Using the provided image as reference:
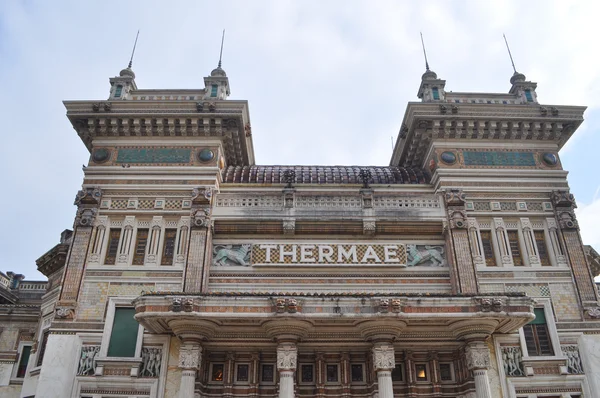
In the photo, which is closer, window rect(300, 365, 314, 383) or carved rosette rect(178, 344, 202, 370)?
carved rosette rect(178, 344, 202, 370)

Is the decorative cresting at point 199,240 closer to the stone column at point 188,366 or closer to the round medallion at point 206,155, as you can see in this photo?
the round medallion at point 206,155

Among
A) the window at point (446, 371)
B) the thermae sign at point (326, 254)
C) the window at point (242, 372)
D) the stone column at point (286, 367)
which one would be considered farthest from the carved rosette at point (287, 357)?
the window at point (446, 371)

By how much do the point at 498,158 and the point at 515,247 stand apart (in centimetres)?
475

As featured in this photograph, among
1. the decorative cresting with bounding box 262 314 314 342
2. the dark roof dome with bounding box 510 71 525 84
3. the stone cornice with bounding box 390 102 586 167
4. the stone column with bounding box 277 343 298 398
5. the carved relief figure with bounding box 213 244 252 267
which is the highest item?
the dark roof dome with bounding box 510 71 525 84

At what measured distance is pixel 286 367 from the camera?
752 inches

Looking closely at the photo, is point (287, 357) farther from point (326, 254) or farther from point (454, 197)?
point (454, 197)

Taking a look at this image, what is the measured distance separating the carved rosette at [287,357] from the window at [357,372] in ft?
10.4

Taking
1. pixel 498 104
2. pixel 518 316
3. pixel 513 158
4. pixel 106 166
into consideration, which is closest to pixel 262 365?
pixel 518 316

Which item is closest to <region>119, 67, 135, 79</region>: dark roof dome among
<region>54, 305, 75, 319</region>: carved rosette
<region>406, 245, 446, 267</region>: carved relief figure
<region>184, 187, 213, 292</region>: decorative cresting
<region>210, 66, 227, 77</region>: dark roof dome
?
<region>210, 66, 227, 77</region>: dark roof dome

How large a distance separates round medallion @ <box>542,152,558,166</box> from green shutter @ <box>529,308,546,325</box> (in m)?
7.74

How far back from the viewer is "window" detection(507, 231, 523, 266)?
23330 mm

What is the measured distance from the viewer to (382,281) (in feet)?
75.3

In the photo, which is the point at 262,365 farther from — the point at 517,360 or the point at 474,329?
the point at 517,360

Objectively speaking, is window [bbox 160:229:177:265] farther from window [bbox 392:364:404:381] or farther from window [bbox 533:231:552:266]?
window [bbox 533:231:552:266]
